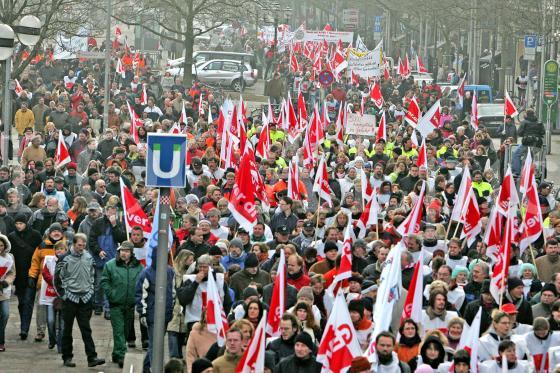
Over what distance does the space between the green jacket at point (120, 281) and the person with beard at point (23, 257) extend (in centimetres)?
169

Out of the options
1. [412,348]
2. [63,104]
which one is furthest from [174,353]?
[63,104]

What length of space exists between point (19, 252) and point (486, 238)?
5044mm

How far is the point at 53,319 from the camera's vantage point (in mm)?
18484

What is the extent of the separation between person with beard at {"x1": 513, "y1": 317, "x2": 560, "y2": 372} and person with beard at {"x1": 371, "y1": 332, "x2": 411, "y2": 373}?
1.59 m

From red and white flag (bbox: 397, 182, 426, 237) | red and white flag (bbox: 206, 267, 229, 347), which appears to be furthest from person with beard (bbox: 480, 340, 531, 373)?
red and white flag (bbox: 397, 182, 426, 237)

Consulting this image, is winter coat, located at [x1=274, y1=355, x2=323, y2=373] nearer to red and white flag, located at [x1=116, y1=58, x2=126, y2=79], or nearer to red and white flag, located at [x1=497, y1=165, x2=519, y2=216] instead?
red and white flag, located at [x1=497, y1=165, x2=519, y2=216]

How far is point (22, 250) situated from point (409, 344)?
6.04 m

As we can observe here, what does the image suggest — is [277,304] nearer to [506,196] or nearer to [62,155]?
[506,196]

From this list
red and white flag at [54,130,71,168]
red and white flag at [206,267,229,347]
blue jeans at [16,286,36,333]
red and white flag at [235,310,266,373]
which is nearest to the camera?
red and white flag at [235,310,266,373]

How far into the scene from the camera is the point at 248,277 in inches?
679

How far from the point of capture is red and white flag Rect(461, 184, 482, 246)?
67.1 feet

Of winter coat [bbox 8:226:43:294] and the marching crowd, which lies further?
winter coat [bbox 8:226:43:294]

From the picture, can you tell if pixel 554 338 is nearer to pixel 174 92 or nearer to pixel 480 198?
pixel 480 198

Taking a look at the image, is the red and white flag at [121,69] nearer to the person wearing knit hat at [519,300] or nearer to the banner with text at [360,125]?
the banner with text at [360,125]
